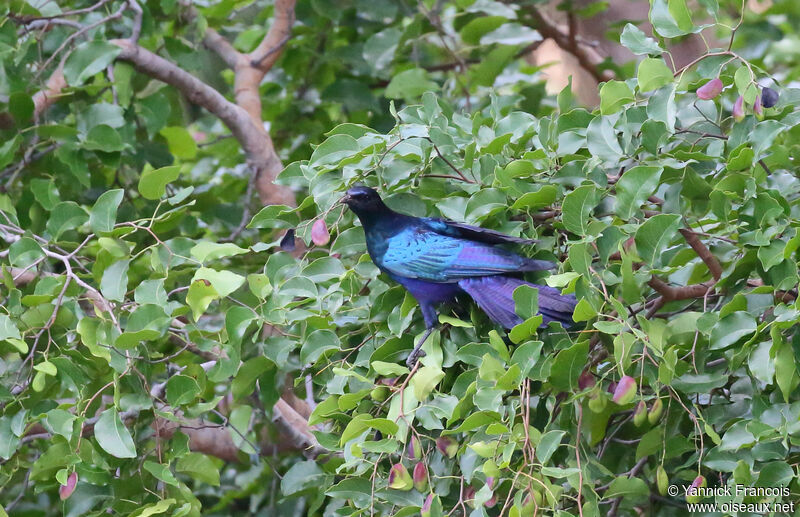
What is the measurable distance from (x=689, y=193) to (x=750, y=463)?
1.63 ft

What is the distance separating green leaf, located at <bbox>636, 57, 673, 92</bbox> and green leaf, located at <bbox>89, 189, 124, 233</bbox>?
3.36 ft

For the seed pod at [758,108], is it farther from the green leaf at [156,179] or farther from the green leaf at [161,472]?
the green leaf at [161,472]

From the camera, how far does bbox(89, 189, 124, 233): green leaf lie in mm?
1895

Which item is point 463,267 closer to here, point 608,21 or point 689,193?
point 689,193

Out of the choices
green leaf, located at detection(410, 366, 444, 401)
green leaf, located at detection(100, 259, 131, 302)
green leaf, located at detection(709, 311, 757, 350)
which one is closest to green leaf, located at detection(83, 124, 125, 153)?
green leaf, located at detection(100, 259, 131, 302)

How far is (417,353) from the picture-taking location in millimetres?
1769

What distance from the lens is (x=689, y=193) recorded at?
68.1 inches

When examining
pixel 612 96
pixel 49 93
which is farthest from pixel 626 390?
pixel 49 93

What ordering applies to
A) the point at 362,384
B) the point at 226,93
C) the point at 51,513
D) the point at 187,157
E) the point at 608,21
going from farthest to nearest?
the point at 608,21
the point at 226,93
the point at 187,157
the point at 51,513
the point at 362,384

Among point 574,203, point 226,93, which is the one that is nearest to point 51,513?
point 226,93

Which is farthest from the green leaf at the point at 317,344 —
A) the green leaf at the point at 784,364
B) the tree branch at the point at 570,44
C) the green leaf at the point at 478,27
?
the tree branch at the point at 570,44

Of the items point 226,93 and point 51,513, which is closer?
point 51,513

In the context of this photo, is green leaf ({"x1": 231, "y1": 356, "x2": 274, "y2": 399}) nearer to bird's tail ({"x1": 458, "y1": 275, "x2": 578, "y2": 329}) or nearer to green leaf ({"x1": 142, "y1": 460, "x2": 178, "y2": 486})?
green leaf ({"x1": 142, "y1": 460, "x2": 178, "y2": 486})

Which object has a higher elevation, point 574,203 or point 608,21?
point 574,203
